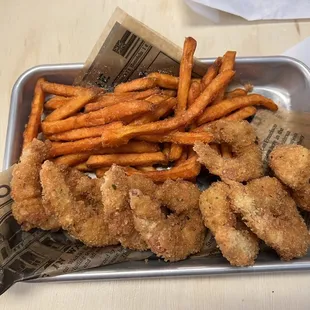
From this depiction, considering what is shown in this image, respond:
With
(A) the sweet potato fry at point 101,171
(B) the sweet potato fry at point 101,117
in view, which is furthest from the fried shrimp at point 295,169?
(A) the sweet potato fry at point 101,171

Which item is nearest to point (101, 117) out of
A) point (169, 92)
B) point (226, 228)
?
point (169, 92)

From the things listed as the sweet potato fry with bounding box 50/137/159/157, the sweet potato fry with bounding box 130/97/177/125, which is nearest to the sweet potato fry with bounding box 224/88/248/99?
the sweet potato fry with bounding box 130/97/177/125

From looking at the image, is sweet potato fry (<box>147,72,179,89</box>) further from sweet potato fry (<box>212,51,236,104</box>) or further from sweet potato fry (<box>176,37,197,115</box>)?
sweet potato fry (<box>212,51,236,104</box>)

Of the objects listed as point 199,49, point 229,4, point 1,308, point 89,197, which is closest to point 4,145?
point 89,197

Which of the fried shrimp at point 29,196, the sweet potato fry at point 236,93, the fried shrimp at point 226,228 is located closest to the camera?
the fried shrimp at point 226,228

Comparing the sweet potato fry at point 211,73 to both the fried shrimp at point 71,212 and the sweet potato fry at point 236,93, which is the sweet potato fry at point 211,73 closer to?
the sweet potato fry at point 236,93

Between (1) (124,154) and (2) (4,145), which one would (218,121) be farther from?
(2) (4,145)
